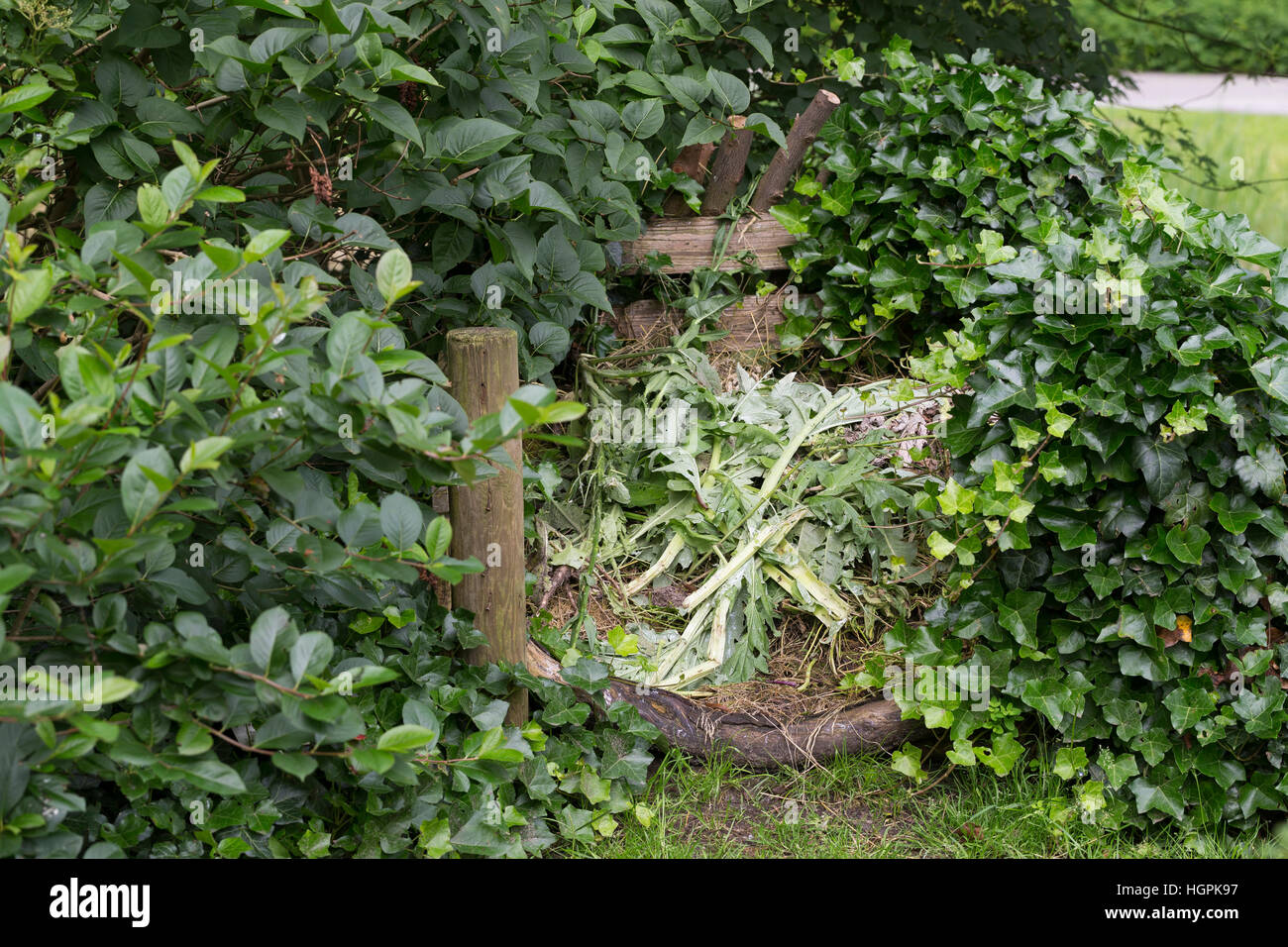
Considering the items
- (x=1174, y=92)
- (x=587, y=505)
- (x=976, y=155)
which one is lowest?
(x=587, y=505)

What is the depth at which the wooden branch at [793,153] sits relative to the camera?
3.56m

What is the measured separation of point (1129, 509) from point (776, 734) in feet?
3.43

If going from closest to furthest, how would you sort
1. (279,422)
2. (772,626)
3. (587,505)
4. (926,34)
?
(279,422)
(772,626)
(587,505)
(926,34)

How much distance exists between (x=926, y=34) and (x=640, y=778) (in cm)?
317

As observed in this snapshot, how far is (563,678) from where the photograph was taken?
8.86 feet

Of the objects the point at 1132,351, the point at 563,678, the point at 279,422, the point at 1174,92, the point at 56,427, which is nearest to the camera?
the point at 56,427

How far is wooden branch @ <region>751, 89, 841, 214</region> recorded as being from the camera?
3562 mm

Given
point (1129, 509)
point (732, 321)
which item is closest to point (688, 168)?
point (732, 321)

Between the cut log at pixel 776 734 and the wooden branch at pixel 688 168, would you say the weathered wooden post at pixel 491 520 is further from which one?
the wooden branch at pixel 688 168

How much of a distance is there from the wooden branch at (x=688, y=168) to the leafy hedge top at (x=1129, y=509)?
121 cm

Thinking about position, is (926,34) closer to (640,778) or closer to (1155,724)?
(1155,724)

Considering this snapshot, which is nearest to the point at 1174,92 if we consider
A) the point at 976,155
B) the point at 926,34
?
the point at 926,34

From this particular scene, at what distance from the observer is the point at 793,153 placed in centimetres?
368

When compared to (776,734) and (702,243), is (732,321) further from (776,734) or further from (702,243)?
(776,734)
